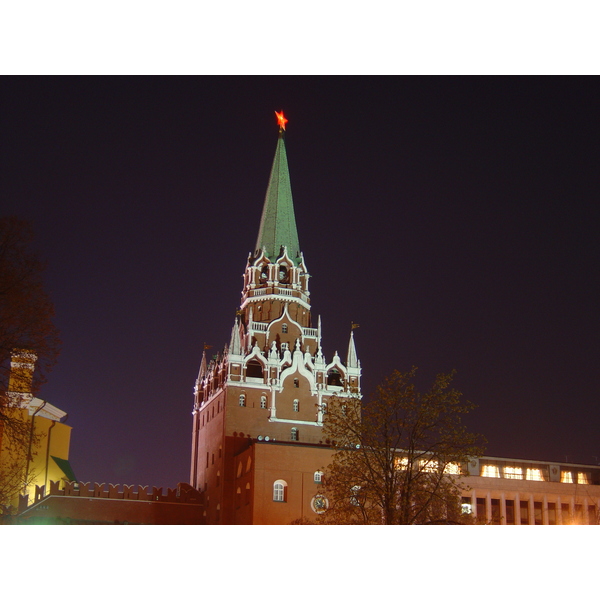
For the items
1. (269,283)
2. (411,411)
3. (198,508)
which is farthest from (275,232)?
(411,411)

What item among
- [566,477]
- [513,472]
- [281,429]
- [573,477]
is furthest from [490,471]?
[281,429]

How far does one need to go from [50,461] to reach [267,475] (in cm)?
1618

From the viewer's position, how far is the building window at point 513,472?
69.1 m

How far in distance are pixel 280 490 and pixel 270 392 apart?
1203 centimetres

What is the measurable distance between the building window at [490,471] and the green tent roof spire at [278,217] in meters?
25.8

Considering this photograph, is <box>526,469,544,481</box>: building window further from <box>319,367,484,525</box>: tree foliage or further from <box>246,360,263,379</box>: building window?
<box>319,367,484,525</box>: tree foliage

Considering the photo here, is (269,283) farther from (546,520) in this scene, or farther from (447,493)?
(447,493)

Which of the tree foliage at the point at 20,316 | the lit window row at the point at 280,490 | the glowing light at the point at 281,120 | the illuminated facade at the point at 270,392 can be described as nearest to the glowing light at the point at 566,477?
the illuminated facade at the point at 270,392

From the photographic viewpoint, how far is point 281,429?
2680 inches

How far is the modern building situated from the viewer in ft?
195

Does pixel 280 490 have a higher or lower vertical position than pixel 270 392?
lower

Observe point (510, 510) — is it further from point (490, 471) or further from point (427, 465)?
point (427, 465)

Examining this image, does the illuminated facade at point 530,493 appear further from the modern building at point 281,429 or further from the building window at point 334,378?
the building window at point 334,378

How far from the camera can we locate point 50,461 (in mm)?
60062
